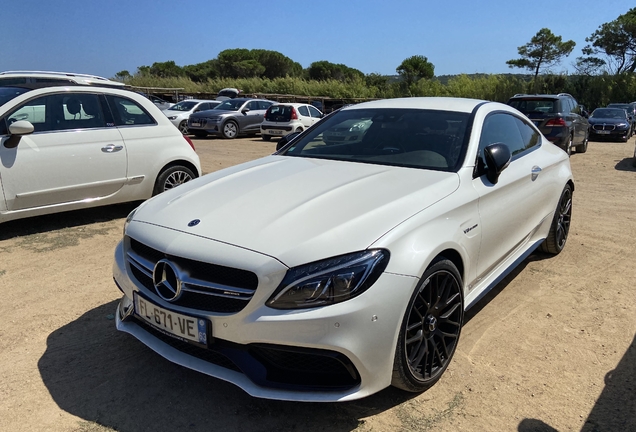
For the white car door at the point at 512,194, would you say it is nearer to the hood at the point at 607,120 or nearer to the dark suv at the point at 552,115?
the dark suv at the point at 552,115

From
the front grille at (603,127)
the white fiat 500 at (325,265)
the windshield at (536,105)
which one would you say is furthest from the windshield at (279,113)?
the white fiat 500 at (325,265)

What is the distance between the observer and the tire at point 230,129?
18.5 meters

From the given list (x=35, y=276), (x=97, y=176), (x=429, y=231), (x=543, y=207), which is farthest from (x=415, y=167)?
(x=97, y=176)

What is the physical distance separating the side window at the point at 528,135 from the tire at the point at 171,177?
13.2 feet

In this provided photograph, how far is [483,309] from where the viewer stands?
3902 millimetres

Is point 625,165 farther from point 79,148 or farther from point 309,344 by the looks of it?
point 309,344

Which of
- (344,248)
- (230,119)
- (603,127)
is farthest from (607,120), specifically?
(344,248)

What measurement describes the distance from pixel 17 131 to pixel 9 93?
0.66m

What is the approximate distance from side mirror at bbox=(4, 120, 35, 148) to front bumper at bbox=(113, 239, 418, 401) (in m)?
3.72

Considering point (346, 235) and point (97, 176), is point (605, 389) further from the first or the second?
point (97, 176)

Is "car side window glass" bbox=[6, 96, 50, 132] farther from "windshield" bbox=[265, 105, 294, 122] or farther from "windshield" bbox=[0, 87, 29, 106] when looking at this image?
"windshield" bbox=[265, 105, 294, 122]

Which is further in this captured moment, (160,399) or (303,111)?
(303,111)

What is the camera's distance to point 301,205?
2781mm

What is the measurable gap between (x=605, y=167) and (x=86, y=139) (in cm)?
1135
